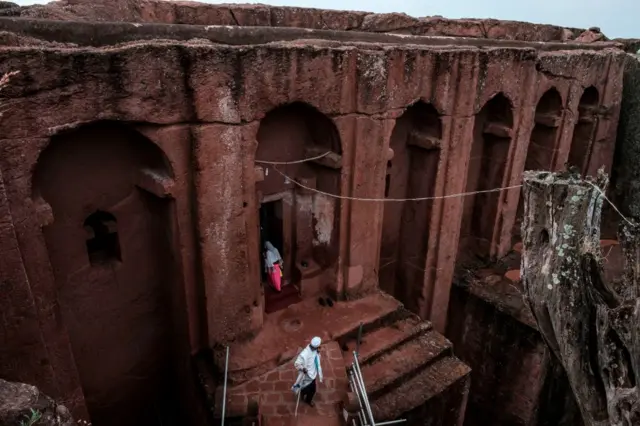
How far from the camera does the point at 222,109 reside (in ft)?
20.6

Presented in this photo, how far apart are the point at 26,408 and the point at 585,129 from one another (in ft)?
47.0

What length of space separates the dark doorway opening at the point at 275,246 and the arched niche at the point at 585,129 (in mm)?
8874

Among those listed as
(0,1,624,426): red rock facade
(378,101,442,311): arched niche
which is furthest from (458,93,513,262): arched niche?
(378,101,442,311): arched niche

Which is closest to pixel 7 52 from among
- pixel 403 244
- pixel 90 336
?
pixel 90 336

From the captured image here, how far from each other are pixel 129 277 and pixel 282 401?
281 cm

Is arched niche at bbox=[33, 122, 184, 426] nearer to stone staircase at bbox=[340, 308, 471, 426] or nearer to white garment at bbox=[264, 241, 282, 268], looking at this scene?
white garment at bbox=[264, 241, 282, 268]

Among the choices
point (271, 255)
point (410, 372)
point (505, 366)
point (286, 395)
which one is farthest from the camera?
point (505, 366)

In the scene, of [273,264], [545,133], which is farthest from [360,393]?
[545,133]

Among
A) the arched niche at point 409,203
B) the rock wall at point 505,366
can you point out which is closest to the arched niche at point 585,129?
the rock wall at point 505,366

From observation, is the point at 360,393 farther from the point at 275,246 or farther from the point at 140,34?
the point at 140,34

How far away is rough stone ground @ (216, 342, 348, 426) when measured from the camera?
6.41 m

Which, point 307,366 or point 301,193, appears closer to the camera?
point 307,366

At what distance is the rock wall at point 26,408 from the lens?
2.93 meters

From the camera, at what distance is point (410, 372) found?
7625 millimetres
